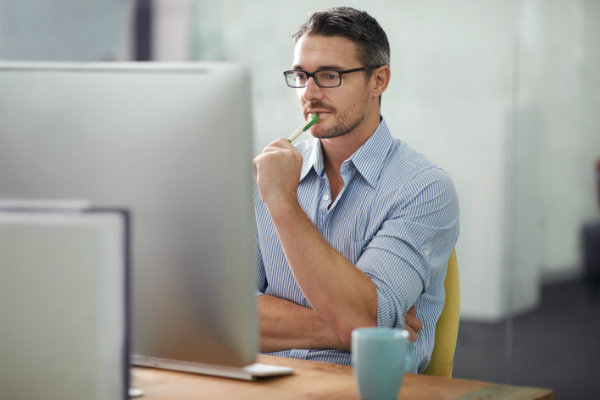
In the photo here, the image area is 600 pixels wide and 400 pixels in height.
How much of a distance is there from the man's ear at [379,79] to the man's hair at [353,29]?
16 mm

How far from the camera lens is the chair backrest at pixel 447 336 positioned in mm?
1580

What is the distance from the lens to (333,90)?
1796 millimetres

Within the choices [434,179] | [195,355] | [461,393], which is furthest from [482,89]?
[195,355]

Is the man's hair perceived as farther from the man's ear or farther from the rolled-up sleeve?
the rolled-up sleeve

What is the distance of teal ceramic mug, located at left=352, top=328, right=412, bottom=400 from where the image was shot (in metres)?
1.01

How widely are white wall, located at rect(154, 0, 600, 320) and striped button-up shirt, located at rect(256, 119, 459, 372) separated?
1.49 m

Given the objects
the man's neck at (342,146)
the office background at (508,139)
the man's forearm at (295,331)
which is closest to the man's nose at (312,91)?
the man's neck at (342,146)

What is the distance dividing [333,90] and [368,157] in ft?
A: 0.62

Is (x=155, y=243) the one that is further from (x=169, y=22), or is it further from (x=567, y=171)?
(x=169, y=22)

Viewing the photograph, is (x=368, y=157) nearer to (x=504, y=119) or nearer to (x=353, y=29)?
(x=353, y=29)

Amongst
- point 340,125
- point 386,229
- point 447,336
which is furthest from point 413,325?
point 340,125

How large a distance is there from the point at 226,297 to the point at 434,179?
0.85 metres

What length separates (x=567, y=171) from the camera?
307 cm

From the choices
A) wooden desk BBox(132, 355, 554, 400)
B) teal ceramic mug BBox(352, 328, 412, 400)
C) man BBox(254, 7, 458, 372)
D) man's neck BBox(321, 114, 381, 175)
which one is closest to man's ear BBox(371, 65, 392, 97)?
man BBox(254, 7, 458, 372)
